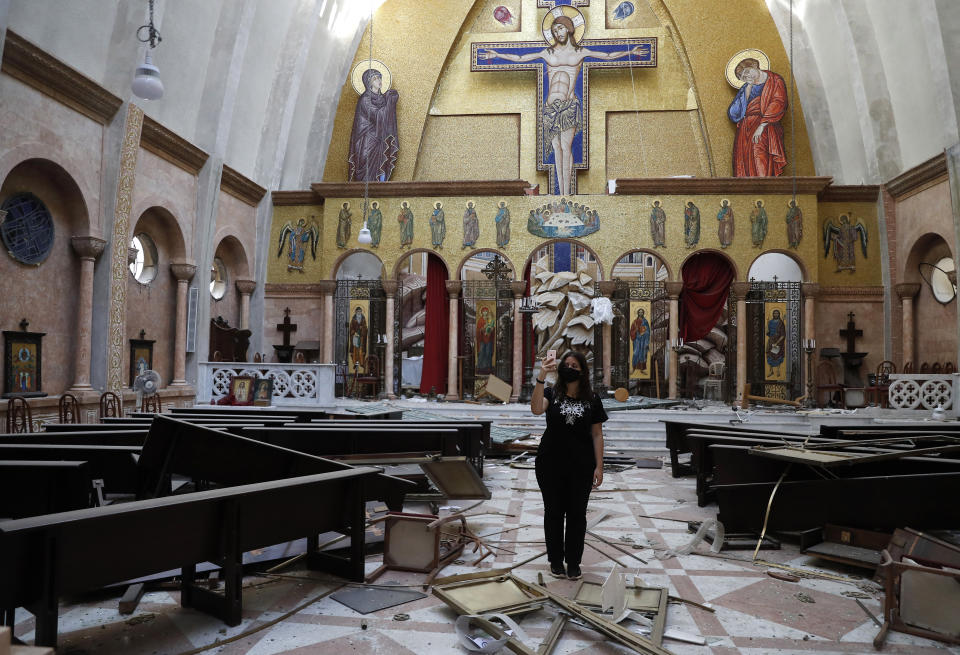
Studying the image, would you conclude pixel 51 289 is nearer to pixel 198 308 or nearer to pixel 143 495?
pixel 198 308

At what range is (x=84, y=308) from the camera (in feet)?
42.5

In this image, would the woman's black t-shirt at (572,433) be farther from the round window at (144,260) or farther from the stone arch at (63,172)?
the round window at (144,260)

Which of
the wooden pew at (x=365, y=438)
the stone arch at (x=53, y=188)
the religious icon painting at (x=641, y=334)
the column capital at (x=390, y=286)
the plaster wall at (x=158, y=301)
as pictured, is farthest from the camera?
the column capital at (x=390, y=286)

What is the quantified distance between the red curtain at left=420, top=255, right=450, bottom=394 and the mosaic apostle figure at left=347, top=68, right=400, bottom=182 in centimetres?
397

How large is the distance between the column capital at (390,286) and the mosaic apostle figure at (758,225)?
9646mm

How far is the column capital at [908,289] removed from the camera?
59.4 feet

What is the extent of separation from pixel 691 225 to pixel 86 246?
14223mm

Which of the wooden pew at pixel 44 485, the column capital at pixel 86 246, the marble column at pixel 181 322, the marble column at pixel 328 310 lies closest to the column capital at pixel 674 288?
the marble column at pixel 328 310

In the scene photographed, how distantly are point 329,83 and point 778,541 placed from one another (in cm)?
1966

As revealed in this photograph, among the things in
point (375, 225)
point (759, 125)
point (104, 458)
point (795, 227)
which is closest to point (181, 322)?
point (375, 225)

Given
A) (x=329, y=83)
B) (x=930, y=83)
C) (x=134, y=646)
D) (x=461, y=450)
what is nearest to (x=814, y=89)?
(x=930, y=83)

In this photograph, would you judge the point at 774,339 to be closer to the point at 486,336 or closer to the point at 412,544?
the point at 486,336

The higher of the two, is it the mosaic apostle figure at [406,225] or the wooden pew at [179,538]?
the mosaic apostle figure at [406,225]

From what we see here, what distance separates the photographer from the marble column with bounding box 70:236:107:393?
12.8 m
